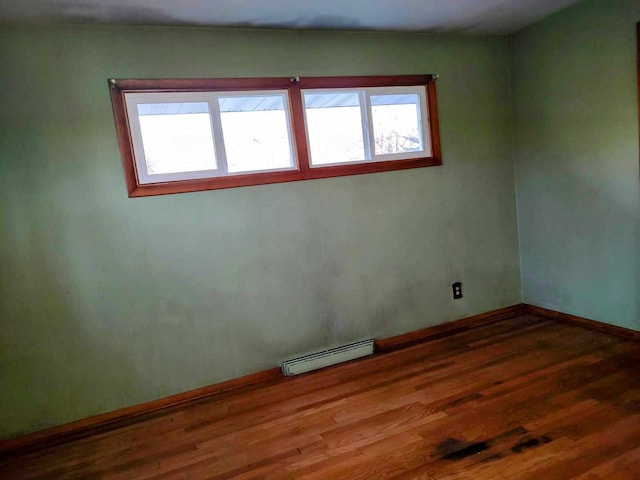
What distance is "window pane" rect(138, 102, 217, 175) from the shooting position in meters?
2.66

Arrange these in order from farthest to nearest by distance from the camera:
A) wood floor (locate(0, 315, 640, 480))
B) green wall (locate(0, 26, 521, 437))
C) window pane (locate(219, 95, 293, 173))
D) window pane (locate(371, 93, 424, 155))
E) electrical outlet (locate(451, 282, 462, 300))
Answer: electrical outlet (locate(451, 282, 462, 300))
window pane (locate(371, 93, 424, 155))
window pane (locate(219, 95, 293, 173))
green wall (locate(0, 26, 521, 437))
wood floor (locate(0, 315, 640, 480))

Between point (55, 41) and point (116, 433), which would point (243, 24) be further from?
point (116, 433)

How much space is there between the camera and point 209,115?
9.08ft

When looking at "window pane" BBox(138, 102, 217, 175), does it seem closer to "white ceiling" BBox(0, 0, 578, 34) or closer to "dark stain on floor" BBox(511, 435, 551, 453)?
"white ceiling" BBox(0, 0, 578, 34)

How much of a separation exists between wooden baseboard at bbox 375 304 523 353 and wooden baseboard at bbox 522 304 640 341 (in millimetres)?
123

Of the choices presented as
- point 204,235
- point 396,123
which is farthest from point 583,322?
point 204,235

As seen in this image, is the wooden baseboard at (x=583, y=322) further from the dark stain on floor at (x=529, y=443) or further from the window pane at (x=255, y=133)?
the window pane at (x=255, y=133)

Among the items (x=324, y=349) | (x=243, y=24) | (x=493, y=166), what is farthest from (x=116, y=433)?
(x=493, y=166)

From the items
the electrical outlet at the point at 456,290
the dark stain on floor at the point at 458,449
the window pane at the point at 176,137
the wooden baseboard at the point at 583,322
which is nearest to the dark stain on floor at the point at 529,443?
the dark stain on floor at the point at 458,449

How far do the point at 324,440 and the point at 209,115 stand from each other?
6.79 feet

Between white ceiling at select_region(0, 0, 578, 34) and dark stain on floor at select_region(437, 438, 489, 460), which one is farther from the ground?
white ceiling at select_region(0, 0, 578, 34)

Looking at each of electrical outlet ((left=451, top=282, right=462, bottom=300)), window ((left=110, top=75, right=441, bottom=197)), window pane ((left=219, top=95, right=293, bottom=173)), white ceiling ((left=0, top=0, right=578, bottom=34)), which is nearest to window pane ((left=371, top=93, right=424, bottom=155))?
window ((left=110, top=75, right=441, bottom=197))

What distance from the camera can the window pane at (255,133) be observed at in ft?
9.31

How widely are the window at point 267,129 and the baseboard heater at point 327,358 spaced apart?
1271mm
